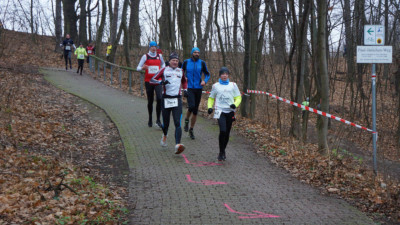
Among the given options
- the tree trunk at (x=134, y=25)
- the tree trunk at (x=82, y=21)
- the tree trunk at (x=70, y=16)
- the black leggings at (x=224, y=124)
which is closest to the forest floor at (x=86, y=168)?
the black leggings at (x=224, y=124)

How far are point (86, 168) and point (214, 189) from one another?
251 cm

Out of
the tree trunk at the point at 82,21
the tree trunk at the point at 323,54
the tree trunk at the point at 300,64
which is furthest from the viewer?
the tree trunk at the point at 82,21

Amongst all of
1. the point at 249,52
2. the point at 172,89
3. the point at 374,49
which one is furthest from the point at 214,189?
the point at 249,52

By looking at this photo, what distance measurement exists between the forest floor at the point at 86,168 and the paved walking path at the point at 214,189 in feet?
0.96

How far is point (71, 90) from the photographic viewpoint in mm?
18703

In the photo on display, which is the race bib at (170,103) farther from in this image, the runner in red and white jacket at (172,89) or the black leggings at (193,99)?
the black leggings at (193,99)

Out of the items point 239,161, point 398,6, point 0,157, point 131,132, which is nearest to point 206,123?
point 131,132

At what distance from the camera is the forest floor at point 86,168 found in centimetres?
541

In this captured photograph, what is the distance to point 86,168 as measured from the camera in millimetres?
7625

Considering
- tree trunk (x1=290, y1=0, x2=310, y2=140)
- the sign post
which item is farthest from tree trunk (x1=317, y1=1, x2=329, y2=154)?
tree trunk (x1=290, y1=0, x2=310, y2=140)

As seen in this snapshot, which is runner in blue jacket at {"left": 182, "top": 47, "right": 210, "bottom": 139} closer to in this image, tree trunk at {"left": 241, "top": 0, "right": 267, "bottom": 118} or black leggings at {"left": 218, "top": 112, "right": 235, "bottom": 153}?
black leggings at {"left": 218, "top": 112, "right": 235, "bottom": 153}

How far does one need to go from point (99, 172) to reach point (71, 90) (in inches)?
473

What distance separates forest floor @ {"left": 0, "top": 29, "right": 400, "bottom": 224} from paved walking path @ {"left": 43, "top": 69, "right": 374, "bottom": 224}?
0.96ft

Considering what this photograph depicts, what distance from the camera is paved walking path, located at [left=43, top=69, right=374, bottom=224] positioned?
18.0 ft
